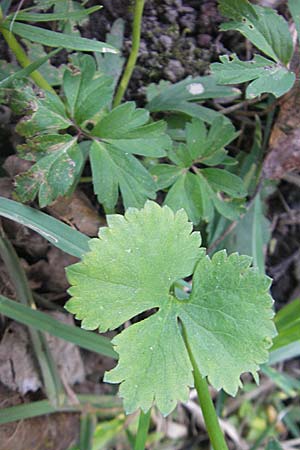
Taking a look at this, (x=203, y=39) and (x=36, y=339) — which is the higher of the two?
(x=203, y=39)

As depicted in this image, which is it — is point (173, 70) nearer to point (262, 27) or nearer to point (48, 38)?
point (262, 27)

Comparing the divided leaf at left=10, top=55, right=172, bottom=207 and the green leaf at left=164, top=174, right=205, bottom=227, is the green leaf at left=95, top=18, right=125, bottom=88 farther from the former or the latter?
the green leaf at left=164, top=174, right=205, bottom=227

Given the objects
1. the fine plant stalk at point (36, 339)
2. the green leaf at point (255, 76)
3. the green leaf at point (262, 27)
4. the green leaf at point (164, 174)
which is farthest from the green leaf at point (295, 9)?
the fine plant stalk at point (36, 339)

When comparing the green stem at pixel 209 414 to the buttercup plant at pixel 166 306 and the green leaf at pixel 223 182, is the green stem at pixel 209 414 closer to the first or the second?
the buttercup plant at pixel 166 306

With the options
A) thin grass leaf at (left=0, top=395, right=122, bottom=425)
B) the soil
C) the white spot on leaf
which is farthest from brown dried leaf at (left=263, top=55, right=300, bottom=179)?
thin grass leaf at (left=0, top=395, right=122, bottom=425)

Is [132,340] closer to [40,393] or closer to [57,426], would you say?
[40,393]

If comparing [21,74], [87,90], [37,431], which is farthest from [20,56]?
[37,431]
